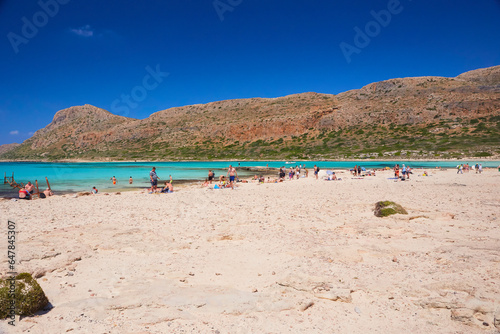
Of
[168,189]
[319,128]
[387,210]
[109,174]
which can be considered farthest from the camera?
[319,128]

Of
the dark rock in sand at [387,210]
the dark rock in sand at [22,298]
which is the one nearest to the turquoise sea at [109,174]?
the dark rock in sand at [22,298]

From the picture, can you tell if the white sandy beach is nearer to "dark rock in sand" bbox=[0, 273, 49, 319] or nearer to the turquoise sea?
"dark rock in sand" bbox=[0, 273, 49, 319]

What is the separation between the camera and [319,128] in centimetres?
9512

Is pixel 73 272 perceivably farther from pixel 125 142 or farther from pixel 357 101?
pixel 125 142

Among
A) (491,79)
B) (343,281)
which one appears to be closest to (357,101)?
(491,79)

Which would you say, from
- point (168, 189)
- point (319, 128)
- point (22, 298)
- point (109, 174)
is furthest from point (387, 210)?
point (319, 128)

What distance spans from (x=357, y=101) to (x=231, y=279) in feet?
353

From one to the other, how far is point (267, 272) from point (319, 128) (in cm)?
9362

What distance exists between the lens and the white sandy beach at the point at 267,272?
4027 mm

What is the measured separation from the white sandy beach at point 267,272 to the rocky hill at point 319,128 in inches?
2524

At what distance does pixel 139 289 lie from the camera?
498 cm

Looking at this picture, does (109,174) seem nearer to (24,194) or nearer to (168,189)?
(24,194)

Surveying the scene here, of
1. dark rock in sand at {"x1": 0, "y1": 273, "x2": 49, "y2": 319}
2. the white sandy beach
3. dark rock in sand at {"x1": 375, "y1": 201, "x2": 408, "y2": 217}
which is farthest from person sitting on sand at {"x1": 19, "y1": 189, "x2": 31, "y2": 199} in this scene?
dark rock in sand at {"x1": 375, "y1": 201, "x2": 408, "y2": 217}

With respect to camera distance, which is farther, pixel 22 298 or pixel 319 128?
pixel 319 128
